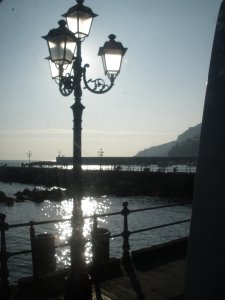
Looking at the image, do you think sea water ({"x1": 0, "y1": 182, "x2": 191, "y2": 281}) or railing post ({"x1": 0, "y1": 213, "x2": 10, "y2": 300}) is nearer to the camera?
railing post ({"x1": 0, "y1": 213, "x2": 10, "y2": 300})

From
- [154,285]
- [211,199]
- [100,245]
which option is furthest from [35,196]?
[211,199]

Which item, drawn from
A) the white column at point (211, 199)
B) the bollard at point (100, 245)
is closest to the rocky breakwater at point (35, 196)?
the bollard at point (100, 245)

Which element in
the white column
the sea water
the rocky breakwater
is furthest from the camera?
the rocky breakwater

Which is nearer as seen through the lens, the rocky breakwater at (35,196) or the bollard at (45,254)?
the bollard at (45,254)

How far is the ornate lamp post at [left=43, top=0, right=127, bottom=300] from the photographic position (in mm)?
4438

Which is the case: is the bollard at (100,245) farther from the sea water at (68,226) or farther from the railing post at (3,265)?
the sea water at (68,226)

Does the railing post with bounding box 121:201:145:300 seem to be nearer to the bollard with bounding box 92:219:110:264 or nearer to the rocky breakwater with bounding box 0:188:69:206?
the bollard with bounding box 92:219:110:264

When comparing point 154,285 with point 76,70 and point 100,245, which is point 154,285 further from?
point 76,70

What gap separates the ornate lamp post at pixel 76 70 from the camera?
14.6ft

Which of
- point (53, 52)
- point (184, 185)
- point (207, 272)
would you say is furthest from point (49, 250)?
point (184, 185)

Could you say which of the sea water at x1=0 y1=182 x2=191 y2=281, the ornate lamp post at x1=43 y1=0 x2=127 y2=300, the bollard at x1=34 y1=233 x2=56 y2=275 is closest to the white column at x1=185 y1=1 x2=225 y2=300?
the ornate lamp post at x1=43 y1=0 x2=127 y2=300

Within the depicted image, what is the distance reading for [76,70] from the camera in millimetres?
4801

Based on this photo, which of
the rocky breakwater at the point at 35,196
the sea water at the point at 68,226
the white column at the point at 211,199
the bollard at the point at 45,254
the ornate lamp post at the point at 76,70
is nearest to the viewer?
the white column at the point at 211,199

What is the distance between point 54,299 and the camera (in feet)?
15.7
